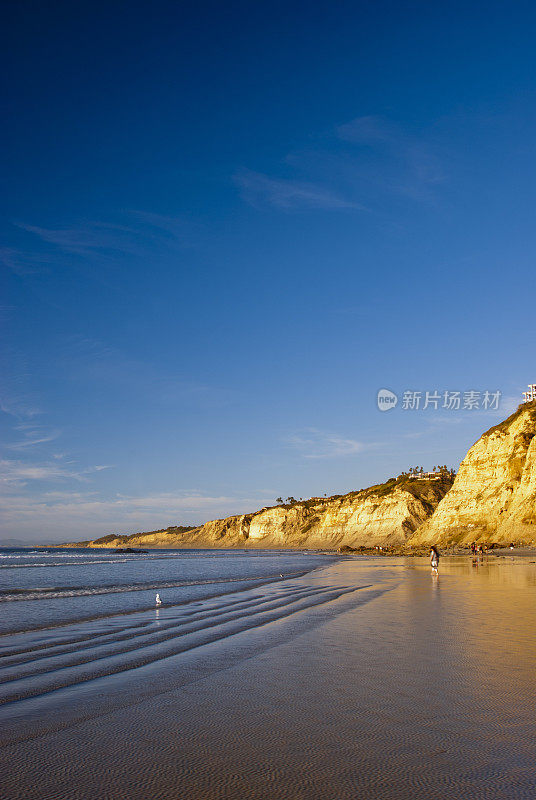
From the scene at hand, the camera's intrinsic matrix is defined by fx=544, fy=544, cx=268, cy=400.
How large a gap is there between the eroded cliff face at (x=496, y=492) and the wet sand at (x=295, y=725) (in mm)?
56347

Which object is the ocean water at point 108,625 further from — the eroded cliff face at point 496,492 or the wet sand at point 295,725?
the eroded cliff face at point 496,492

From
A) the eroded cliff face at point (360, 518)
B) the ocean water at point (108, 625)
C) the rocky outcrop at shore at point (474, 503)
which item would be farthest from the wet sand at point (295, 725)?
the eroded cliff face at point (360, 518)

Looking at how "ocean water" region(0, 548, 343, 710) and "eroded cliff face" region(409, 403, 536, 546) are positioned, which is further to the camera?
"eroded cliff face" region(409, 403, 536, 546)

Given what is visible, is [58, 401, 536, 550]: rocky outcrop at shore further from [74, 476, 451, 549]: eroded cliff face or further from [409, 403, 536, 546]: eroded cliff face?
[74, 476, 451, 549]: eroded cliff face

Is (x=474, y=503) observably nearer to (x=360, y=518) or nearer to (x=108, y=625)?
(x=360, y=518)

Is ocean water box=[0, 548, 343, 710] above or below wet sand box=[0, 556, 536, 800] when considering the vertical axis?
below

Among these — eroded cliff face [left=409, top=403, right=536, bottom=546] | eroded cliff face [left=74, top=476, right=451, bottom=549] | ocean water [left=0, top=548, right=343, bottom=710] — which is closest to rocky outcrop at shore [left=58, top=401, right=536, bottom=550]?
eroded cliff face [left=409, top=403, right=536, bottom=546]

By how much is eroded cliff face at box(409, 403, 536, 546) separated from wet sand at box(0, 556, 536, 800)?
56.3 m

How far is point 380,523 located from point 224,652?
116150 millimetres

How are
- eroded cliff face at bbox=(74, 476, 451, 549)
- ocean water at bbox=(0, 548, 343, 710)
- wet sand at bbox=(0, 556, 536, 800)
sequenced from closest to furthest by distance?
1. wet sand at bbox=(0, 556, 536, 800)
2. ocean water at bbox=(0, 548, 343, 710)
3. eroded cliff face at bbox=(74, 476, 451, 549)

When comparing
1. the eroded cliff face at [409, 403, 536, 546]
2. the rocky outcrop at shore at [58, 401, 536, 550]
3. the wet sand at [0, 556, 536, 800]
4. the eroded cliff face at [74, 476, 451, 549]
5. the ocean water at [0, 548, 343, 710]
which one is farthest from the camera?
the eroded cliff face at [74, 476, 451, 549]

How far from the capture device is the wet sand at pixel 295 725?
5246 millimetres

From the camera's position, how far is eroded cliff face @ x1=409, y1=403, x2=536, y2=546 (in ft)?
213

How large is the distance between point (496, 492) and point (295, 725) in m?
73.2
